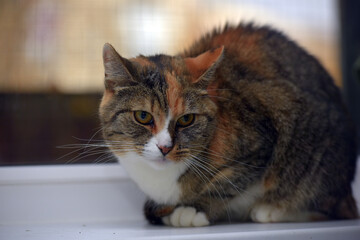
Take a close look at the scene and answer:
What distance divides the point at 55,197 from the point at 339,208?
959 mm

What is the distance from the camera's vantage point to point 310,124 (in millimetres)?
1446

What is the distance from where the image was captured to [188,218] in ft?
4.33

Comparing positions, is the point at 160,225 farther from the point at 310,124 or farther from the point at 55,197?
the point at 310,124

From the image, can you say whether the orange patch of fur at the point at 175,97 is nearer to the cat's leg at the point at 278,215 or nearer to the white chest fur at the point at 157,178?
the white chest fur at the point at 157,178

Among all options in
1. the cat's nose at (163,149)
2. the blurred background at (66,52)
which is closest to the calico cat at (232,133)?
the cat's nose at (163,149)

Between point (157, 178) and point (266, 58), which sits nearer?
point (157, 178)

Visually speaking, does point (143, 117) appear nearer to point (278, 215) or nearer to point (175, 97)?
point (175, 97)

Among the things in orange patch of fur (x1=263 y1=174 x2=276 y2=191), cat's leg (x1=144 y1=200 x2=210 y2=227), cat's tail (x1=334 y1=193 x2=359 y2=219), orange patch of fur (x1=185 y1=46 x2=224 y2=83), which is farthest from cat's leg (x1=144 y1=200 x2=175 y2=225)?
cat's tail (x1=334 y1=193 x2=359 y2=219)

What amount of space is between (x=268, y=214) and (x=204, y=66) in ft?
1.68

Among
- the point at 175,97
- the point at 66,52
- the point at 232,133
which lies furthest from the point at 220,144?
the point at 66,52

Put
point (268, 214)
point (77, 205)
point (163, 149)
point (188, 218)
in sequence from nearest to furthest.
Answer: point (163, 149)
point (188, 218)
point (268, 214)
point (77, 205)

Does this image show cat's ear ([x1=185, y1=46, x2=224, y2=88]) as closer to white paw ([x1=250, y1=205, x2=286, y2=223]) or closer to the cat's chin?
the cat's chin

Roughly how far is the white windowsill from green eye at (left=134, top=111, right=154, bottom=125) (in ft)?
1.00

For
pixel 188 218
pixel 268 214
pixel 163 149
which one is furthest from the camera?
pixel 268 214
